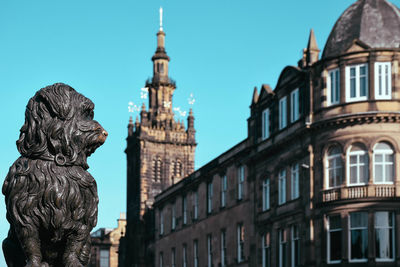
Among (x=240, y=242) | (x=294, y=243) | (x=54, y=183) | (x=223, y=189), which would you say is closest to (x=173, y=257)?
(x=223, y=189)

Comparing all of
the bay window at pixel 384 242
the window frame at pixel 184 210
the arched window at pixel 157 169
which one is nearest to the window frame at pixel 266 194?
the bay window at pixel 384 242

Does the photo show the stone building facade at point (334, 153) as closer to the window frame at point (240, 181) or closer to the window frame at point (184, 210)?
the window frame at point (240, 181)

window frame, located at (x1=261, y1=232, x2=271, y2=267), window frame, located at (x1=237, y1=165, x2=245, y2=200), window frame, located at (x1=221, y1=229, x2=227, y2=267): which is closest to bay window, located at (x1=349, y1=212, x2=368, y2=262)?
window frame, located at (x1=261, y1=232, x2=271, y2=267)

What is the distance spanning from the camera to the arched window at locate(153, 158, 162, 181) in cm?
10869

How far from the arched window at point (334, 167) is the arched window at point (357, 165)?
0.48m

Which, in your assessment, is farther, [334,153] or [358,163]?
[334,153]

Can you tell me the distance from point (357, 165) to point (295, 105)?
6136 millimetres

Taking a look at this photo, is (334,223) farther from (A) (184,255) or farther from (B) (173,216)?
(B) (173,216)

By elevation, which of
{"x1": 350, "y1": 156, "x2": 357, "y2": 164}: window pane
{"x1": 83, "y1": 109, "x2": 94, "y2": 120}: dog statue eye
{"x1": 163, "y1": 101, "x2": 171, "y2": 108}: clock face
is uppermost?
{"x1": 163, "y1": 101, "x2": 171, "y2": 108}: clock face

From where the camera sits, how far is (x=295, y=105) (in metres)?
47.7

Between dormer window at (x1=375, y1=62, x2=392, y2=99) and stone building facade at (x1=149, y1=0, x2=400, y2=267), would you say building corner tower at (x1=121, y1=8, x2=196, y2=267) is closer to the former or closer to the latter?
stone building facade at (x1=149, y1=0, x2=400, y2=267)

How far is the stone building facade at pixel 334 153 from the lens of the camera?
42.2 meters

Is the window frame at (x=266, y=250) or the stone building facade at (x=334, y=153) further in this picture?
the window frame at (x=266, y=250)

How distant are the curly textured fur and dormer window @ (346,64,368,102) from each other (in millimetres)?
36306
